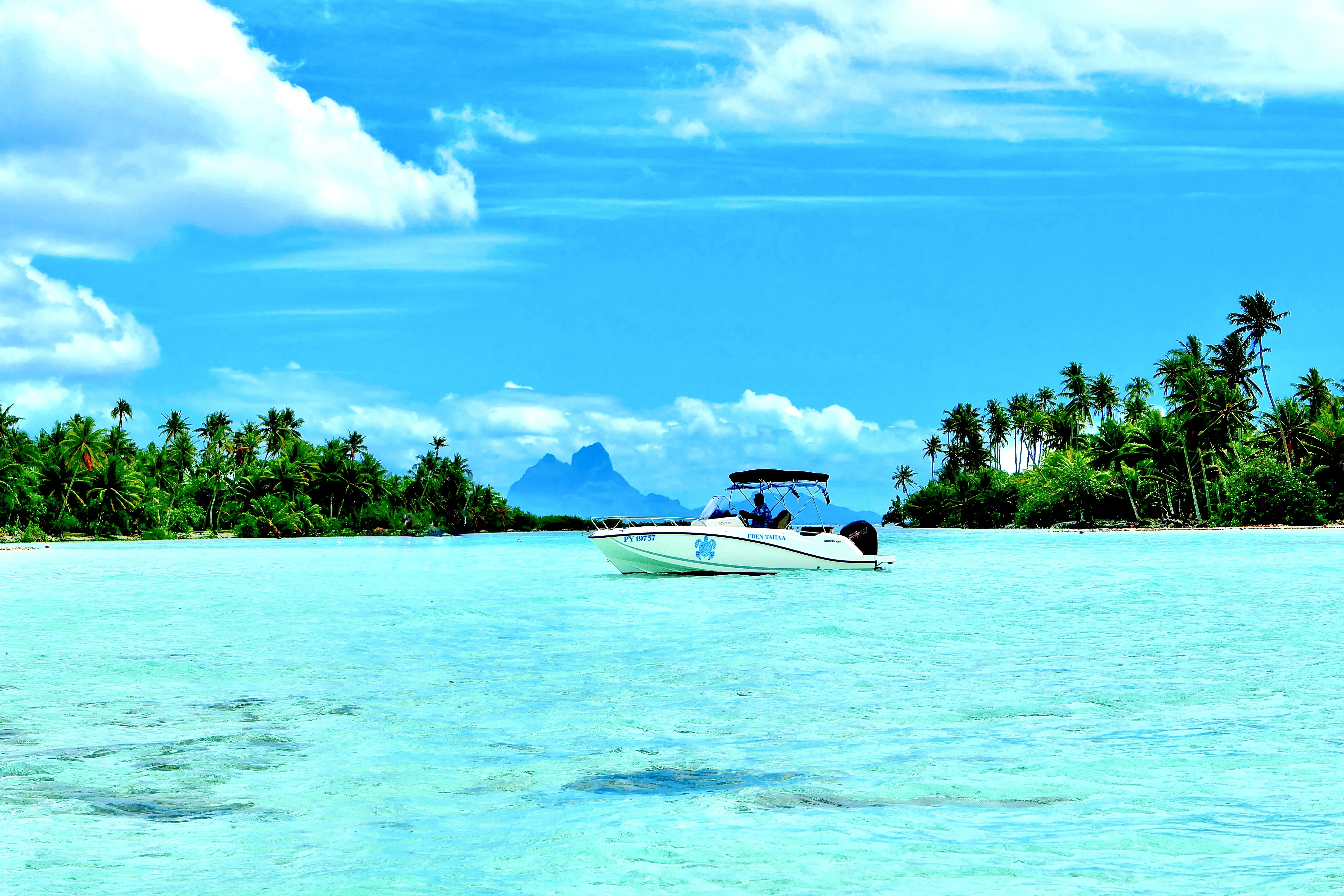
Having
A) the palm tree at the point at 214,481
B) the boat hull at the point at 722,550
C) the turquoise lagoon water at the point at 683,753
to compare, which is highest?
the palm tree at the point at 214,481

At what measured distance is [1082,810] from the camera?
7.37 meters

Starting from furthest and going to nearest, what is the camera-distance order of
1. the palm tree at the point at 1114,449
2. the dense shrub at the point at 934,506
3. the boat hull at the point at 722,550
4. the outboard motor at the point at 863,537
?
the dense shrub at the point at 934,506 → the palm tree at the point at 1114,449 → the outboard motor at the point at 863,537 → the boat hull at the point at 722,550

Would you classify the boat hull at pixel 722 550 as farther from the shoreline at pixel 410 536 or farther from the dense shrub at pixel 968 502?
the dense shrub at pixel 968 502

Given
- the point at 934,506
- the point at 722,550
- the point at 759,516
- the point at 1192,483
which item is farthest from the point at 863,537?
the point at 934,506

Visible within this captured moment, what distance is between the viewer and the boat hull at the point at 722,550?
28.7 meters

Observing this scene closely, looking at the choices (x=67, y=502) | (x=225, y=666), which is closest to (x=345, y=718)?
(x=225, y=666)

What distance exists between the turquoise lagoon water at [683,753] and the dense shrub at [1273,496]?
66.2m

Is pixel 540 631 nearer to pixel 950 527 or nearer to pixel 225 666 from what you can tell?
pixel 225 666

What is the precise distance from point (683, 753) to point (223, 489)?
100998 millimetres

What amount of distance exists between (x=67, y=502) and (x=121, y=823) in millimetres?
85555

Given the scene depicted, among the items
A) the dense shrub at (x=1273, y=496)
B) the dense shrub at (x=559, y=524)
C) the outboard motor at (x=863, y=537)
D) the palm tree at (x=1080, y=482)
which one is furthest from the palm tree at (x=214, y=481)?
the dense shrub at (x=1273, y=496)

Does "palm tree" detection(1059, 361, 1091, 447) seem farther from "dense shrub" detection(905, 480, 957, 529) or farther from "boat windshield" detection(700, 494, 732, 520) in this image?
"boat windshield" detection(700, 494, 732, 520)

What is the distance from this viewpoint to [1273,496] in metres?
81.4

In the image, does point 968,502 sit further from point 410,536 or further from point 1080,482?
point 410,536
